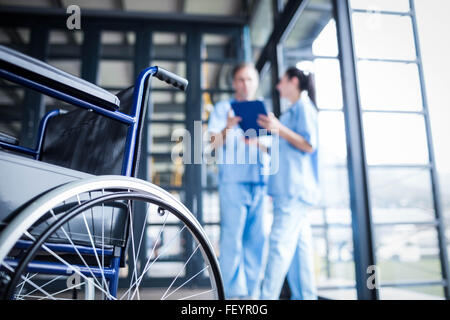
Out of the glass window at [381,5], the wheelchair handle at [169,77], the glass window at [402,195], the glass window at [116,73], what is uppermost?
the glass window at [116,73]

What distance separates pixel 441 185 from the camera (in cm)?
141

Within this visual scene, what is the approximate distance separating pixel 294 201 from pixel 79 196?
0.97m

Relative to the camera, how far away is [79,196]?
0.66 metres

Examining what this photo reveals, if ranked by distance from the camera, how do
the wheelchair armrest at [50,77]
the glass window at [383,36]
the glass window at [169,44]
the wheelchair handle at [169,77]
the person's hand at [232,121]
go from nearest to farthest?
1. the wheelchair armrest at [50,77]
2. the wheelchair handle at [169,77]
3. the glass window at [383,36]
4. the person's hand at [232,121]
5. the glass window at [169,44]

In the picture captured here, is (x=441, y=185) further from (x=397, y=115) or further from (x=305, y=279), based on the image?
(x=305, y=279)

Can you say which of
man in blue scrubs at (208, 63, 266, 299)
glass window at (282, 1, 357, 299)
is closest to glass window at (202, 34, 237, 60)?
glass window at (282, 1, 357, 299)

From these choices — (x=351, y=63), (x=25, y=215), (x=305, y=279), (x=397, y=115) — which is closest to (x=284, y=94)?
(x=351, y=63)

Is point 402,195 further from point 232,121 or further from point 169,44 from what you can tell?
point 169,44

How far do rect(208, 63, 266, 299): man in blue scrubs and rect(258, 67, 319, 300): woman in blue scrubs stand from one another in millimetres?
176

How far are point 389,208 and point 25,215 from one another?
1535mm

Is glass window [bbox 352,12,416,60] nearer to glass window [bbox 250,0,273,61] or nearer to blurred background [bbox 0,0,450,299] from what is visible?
blurred background [bbox 0,0,450,299]

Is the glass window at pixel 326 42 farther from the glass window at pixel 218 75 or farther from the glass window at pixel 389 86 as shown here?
the glass window at pixel 218 75

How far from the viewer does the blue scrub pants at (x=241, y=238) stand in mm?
1648

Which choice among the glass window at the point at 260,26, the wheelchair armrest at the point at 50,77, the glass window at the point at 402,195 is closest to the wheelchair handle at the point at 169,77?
the wheelchair armrest at the point at 50,77
